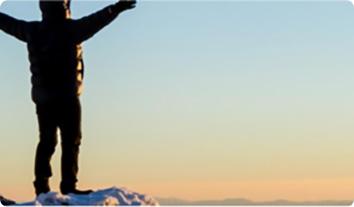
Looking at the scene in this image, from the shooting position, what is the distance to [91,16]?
1202cm

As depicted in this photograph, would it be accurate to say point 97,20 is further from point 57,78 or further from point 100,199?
point 100,199

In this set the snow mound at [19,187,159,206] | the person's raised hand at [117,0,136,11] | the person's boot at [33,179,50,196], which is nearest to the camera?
the snow mound at [19,187,159,206]

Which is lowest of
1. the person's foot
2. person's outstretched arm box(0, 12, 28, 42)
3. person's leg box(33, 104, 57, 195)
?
the person's foot

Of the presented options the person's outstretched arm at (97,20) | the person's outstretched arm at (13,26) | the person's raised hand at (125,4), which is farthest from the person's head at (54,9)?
the person's raised hand at (125,4)

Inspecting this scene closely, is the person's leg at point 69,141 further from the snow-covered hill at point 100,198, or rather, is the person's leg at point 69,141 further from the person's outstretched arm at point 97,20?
the person's outstretched arm at point 97,20

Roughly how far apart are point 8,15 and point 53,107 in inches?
51.0

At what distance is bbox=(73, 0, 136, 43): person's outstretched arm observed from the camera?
11844 millimetres

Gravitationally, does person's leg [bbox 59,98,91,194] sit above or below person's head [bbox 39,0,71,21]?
below

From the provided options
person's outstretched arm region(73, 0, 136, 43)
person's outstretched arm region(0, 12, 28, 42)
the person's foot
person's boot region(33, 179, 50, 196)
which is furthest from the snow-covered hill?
person's outstretched arm region(0, 12, 28, 42)

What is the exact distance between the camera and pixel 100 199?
37.4ft

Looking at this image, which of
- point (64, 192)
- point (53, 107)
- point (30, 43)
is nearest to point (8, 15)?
point (30, 43)

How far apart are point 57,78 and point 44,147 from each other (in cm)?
87

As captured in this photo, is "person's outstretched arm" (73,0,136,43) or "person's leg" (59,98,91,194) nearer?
"person's outstretched arm" (73,0,136,43)

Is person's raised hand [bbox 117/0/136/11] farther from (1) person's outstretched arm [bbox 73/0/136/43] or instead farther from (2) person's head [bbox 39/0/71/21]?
(2) person's head [bbox 39/0/71/21]
